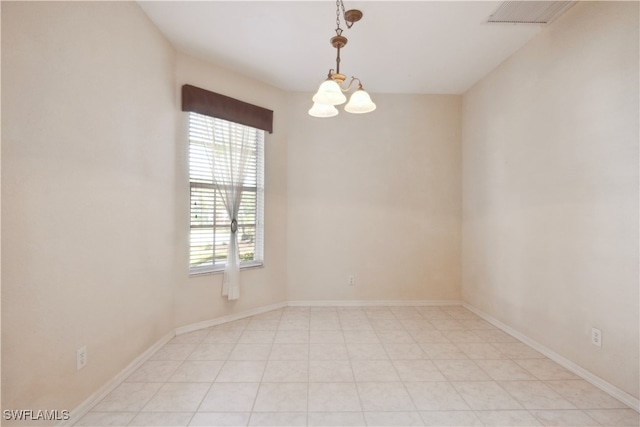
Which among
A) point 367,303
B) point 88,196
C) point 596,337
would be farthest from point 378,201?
point 88,196

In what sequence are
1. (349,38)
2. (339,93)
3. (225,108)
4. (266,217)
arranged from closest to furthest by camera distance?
(339,93) → (349,38) → (225,108) → (266,217)

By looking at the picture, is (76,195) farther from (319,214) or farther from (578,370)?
(578,370)

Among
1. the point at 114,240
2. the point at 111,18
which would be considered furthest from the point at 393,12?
the point at 114,240

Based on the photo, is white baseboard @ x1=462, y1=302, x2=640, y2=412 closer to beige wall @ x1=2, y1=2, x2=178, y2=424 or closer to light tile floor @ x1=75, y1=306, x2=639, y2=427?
light tile floor @ x1=75, y1=306, x2=639, y2=427

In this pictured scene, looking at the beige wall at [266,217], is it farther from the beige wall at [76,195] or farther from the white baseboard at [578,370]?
the white baseboard at [578,370]

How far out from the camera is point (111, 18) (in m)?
Result: 2.02

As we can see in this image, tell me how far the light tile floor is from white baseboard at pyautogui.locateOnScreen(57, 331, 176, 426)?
37 mm

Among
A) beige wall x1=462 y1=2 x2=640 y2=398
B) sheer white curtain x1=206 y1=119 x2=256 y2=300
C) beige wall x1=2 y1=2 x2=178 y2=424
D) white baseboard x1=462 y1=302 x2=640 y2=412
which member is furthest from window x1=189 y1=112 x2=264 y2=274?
white baseboard x1=462 y1=302 x2=640 y2=412

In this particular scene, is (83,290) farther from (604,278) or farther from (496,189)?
(496,189)

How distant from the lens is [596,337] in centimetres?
212

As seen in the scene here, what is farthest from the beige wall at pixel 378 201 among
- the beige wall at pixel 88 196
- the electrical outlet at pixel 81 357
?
the electrical outlet at pixel 81 357

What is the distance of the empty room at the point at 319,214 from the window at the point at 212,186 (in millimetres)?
24

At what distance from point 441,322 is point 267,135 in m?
3.08

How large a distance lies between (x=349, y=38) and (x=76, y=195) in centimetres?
250
